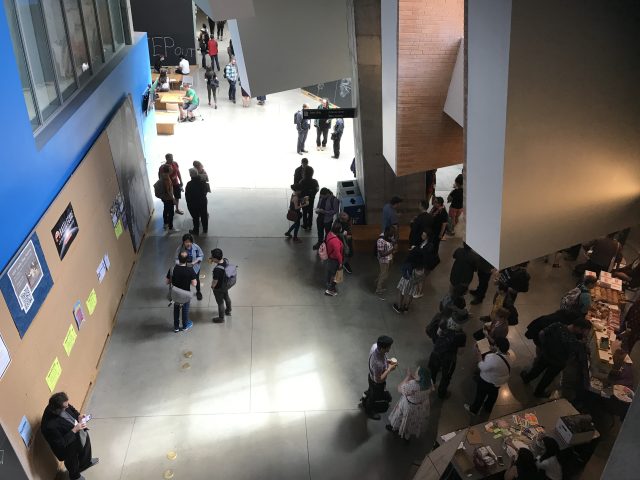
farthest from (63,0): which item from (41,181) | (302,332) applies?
(302,332)

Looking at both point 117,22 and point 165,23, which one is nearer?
point 117,22

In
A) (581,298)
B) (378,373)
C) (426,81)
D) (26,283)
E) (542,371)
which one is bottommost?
(542,371)

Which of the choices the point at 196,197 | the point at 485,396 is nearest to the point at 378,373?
the point at 485,396

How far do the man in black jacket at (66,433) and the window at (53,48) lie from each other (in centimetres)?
330

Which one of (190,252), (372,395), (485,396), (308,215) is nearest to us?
(372,395)

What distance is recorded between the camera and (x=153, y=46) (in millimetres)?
21891

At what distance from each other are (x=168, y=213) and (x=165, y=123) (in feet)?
20.7

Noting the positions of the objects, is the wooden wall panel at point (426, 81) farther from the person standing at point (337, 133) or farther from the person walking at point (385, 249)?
the person standing at point (337, 133)

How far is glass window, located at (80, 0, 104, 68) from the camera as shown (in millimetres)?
9031

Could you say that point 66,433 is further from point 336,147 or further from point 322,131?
point 322,131

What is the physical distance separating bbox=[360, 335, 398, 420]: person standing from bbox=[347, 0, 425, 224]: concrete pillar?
4838mm

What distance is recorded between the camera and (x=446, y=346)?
6.84m

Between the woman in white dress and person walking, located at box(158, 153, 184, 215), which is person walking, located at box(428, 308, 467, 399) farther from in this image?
person walking, located at box(158, 153, 184, 215)

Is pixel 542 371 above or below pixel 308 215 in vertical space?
below
